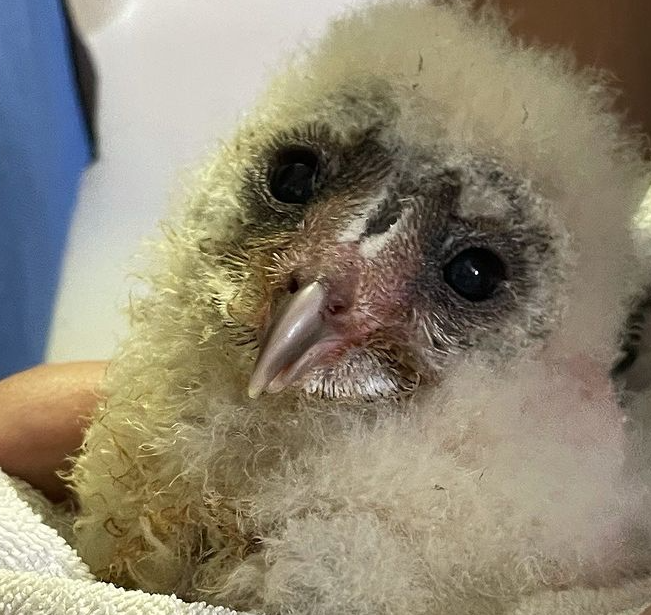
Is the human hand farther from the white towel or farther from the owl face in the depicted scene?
the owl face

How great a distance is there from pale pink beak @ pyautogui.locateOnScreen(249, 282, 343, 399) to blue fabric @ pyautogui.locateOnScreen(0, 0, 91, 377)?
70 centimetres

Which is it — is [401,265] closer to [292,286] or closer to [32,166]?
[292,286]

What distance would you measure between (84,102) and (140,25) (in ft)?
0.47

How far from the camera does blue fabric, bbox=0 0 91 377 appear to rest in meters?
1.12

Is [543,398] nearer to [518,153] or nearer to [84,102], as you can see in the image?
[518,153]

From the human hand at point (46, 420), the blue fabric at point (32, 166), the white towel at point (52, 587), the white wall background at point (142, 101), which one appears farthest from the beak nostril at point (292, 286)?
the white wall background at point (142, 101)

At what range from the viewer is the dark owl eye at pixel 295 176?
0.56 m

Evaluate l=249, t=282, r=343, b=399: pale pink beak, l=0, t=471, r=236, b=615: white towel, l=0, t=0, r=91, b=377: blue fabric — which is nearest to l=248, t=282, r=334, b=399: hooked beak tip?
l=249, t=282, r=343, b=399: pale pink beak

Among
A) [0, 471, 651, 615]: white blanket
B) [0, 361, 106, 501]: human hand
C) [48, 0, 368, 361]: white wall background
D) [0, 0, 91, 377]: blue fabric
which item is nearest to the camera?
[0, 471, 651, 615]: white blanket

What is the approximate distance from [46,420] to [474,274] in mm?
420

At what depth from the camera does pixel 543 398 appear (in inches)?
20.8

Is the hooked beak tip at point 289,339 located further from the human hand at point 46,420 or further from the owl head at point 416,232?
the human hand at point 46,420

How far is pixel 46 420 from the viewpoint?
78 cm

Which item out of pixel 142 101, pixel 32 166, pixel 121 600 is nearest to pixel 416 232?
pixel 121 600
